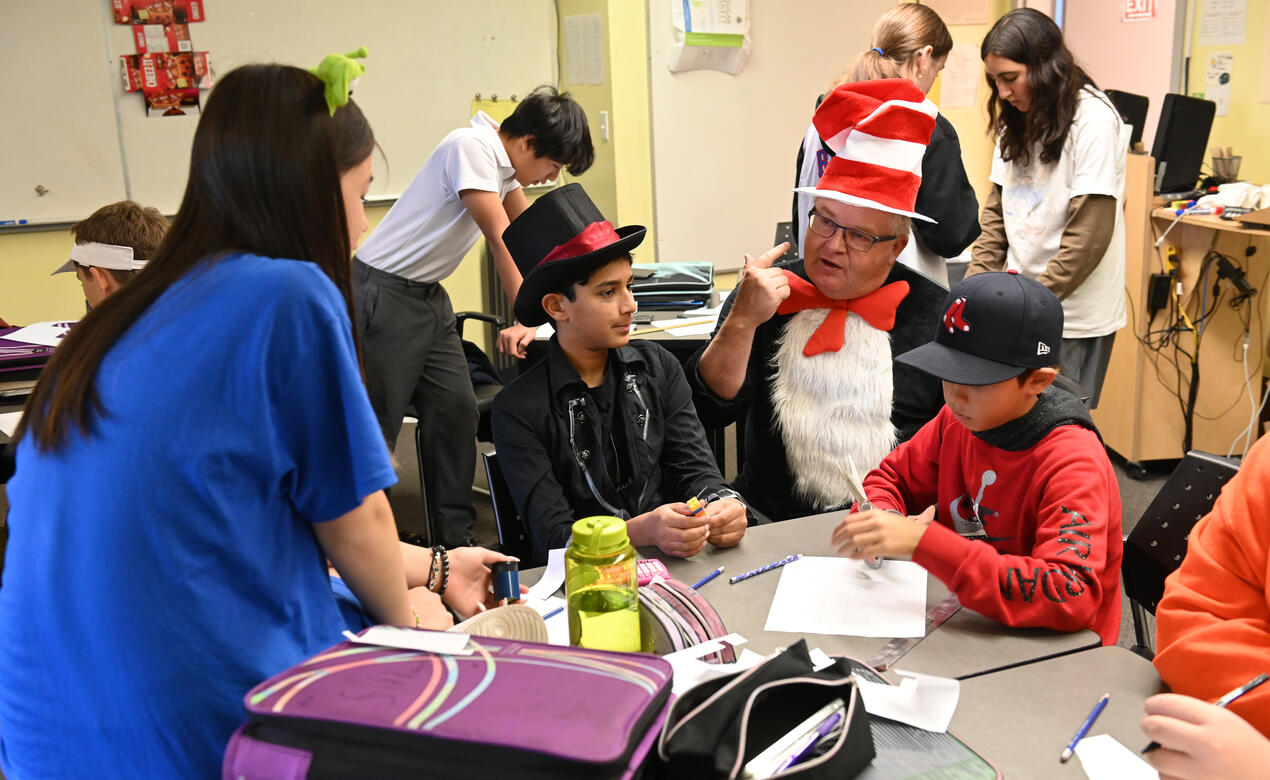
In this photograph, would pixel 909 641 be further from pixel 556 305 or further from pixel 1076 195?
pixel 1076 195

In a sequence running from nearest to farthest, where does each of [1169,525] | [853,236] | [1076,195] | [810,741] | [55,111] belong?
[810,741]
[1169,525]
[853,236]
[1076,195]
[55,111]

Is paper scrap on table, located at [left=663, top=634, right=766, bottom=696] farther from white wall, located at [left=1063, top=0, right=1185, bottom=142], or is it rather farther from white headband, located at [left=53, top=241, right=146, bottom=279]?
white wall, located at [left=1063, top=0, right=1185, bottom=142]

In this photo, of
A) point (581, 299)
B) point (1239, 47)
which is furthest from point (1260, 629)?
point (1239, 47)

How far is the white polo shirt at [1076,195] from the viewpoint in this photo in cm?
313

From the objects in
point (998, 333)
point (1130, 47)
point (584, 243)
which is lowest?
point (998, 333)

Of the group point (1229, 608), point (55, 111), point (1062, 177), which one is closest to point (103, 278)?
point (55, 111)

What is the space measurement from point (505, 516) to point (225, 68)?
3033mm

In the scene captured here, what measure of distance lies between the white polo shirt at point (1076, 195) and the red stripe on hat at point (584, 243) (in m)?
1.93

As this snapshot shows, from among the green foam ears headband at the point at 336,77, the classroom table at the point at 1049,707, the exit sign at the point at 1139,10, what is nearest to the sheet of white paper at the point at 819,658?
the classroom table at the point at 1049,707

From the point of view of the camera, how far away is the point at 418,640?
0.95 meters

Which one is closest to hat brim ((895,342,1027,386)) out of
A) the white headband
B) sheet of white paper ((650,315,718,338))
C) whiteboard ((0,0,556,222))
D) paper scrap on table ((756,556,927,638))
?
paper scrap on table ((756,556,927,638))

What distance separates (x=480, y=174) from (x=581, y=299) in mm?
1336

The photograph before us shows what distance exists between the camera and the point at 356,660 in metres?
0.92

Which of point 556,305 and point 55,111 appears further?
point 55,111
